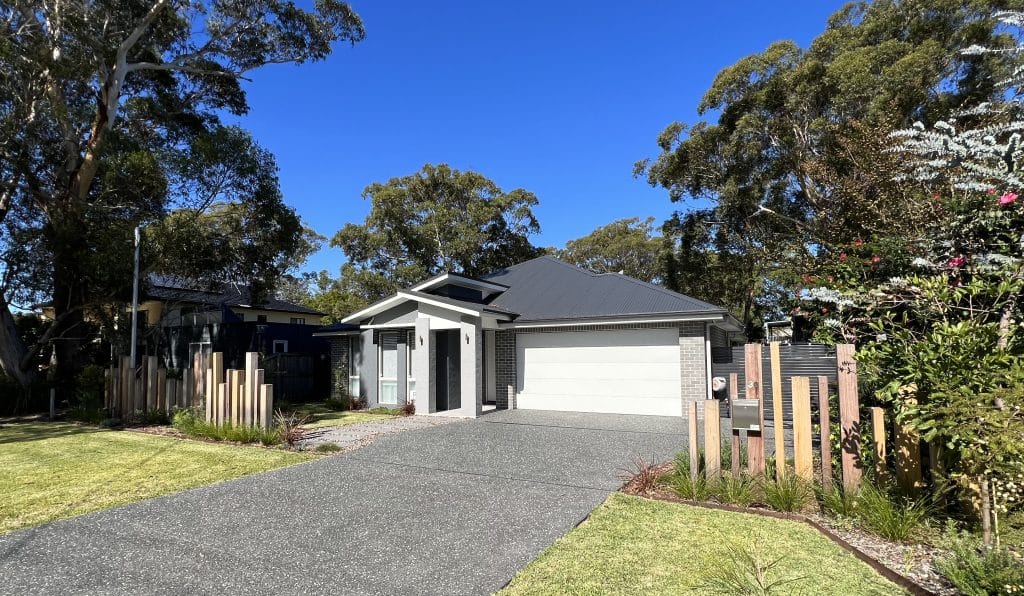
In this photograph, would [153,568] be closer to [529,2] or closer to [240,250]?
[240,250]

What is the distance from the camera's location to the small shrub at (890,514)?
4.40 m

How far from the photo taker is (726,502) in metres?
5.51

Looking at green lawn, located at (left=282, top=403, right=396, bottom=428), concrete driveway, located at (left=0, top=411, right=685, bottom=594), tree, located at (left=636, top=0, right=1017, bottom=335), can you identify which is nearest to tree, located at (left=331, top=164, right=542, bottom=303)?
tree, located at (left=636, top=0, right=1017, bottom=335)

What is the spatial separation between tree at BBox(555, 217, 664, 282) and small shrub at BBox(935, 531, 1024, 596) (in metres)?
33.6

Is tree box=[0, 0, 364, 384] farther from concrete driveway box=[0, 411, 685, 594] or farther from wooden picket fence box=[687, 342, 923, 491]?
wooden picket fence box=[687, 342, 923, 491]

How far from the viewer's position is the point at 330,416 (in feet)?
45.2

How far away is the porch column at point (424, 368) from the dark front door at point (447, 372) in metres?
0.54

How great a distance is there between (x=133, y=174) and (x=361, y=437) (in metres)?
11.2

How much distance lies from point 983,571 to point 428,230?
25.1m

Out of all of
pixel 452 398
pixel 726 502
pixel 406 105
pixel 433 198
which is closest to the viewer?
pixel 726 502

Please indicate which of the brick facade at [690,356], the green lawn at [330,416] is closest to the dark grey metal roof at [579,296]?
the brick facade at [690,356]

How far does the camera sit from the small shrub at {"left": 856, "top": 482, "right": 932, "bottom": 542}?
14.4ft

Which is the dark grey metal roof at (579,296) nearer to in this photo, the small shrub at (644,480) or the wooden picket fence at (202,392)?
the small shrub at (644,480)

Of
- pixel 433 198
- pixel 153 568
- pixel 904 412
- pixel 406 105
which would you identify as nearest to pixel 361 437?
pixel 153 568
